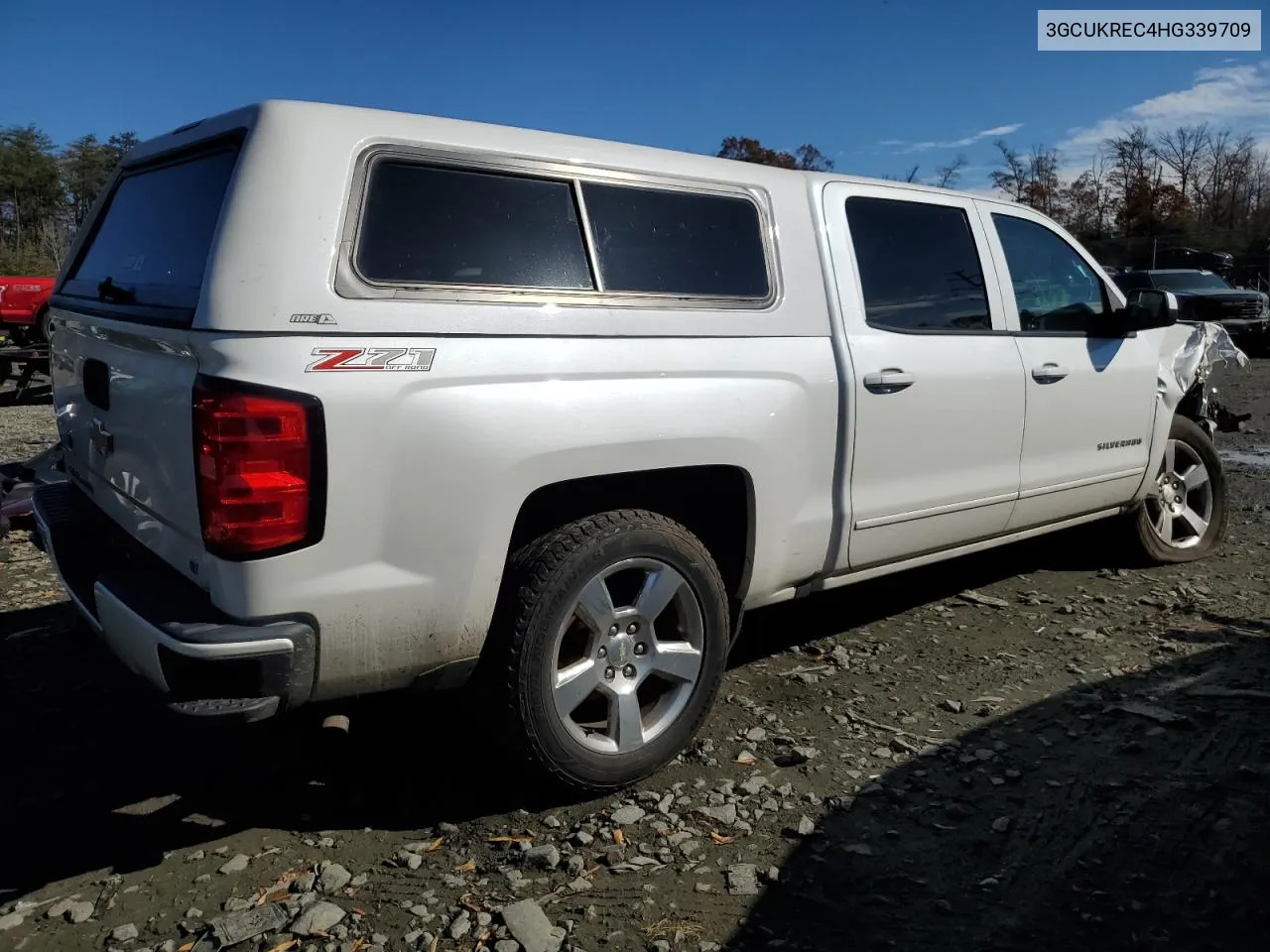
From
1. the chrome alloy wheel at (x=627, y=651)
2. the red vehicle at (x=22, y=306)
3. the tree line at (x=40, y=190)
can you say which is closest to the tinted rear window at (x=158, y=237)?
the chrome alloy wheel at (x=627, y=651)

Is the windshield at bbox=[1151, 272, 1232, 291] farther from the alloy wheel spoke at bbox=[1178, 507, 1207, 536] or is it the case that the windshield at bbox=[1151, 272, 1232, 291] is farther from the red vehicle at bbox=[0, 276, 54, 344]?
the red vehicle at bbox=[0, 276, 54, 344]

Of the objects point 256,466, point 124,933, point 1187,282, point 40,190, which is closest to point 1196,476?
point 256,466

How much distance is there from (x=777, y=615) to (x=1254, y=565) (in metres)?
2.64

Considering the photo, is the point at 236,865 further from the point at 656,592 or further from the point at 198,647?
the point at 656,592

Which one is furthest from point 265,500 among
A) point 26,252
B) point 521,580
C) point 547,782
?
point 26,252

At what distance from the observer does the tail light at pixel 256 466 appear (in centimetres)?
232

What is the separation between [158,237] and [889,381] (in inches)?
96.0

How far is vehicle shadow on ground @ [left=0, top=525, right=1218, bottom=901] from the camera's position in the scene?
288 centimetres

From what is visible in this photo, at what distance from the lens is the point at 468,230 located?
9.09 ft

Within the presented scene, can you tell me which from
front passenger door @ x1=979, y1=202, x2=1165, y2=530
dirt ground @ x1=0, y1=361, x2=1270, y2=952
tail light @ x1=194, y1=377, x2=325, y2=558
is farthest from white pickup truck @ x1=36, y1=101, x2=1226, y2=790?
dirt ground @ x1=0, y1=361, x2=1270, y2=952

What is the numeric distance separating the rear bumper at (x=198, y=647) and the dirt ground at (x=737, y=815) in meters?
0.20

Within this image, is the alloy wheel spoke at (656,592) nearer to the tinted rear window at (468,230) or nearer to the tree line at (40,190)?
the tinted rear window at (468,230)

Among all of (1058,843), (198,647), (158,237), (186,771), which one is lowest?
(1058,843)

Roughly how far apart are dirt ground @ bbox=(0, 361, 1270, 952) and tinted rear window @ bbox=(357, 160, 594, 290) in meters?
1.22
